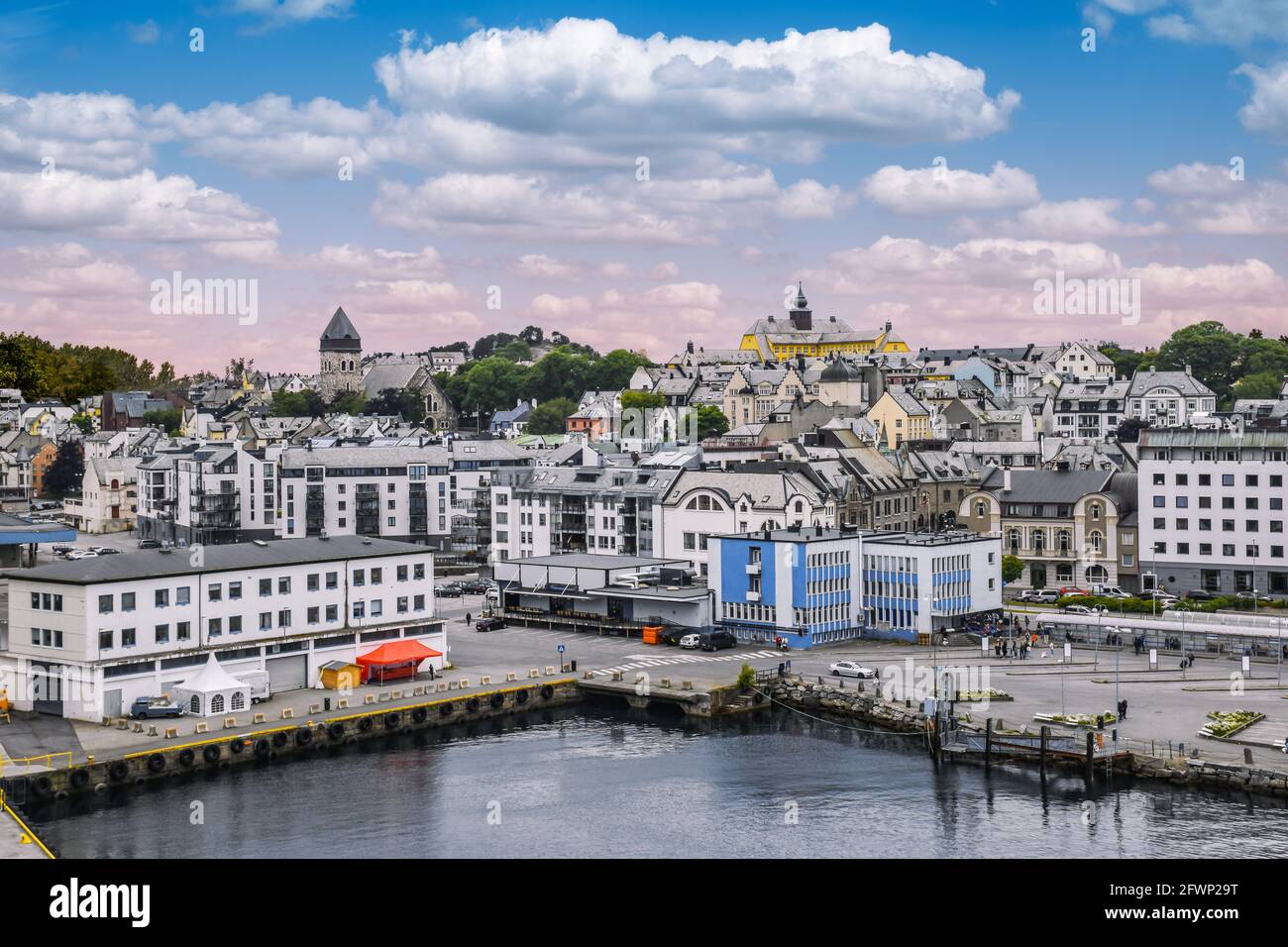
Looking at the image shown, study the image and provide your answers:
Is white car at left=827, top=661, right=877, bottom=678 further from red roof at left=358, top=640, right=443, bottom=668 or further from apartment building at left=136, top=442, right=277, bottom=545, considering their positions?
apartment building at left=136, top=442, right=277, bottom=545

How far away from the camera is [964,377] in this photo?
149 m

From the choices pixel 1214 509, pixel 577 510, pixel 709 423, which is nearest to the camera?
pixel 1214 509

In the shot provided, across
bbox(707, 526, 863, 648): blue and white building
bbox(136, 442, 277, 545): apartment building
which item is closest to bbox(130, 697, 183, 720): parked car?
bbox(707, 526, 863, 648): blue and white building

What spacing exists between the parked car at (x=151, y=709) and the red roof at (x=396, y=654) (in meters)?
7.71

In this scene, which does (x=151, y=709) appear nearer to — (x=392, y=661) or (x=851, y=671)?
(x=392, y=661)

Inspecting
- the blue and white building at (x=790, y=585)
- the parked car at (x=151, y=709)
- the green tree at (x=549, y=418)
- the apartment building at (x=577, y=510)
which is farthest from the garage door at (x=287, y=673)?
the green tree at (x=549, y=418)

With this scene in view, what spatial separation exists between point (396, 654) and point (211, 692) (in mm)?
7934

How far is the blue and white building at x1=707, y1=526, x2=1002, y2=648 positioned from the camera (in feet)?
202

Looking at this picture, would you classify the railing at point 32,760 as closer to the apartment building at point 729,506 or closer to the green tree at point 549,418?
the apartment building at point 729,506

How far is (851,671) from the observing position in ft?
181

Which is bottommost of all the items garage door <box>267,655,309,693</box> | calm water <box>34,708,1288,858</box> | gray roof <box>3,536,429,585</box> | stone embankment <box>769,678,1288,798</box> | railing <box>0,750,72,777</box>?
calm water <box>34,708,1288,858</box>

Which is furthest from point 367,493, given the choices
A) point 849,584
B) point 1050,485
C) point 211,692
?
point 211,692

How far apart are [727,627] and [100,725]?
26.7 m

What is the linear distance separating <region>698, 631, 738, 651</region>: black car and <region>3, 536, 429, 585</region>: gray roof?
12355mm
